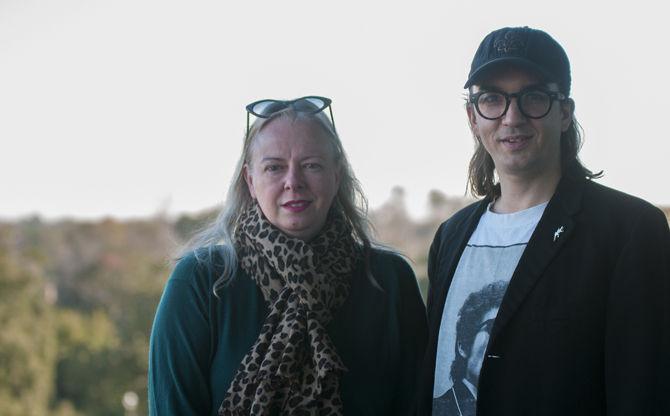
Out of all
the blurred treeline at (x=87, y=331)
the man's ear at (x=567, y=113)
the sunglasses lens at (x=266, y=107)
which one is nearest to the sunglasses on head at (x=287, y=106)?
the sunglasses lens at (x=266, y=107)

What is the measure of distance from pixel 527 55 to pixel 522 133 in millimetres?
264

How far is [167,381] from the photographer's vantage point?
9.08ft

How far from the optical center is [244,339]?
287cm

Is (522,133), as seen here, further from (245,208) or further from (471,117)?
(245,208)

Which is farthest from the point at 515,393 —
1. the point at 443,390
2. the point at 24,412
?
the point at 24,412

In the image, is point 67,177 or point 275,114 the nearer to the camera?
point 275,114

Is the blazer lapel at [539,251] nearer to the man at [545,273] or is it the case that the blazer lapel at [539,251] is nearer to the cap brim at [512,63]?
the man at [545,273]

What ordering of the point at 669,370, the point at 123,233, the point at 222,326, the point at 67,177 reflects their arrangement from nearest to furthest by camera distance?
the point at 669,370 → the point at 222,326 → the point at 123,233 → the point at 67,177

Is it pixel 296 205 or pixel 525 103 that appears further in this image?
pixel 296 205

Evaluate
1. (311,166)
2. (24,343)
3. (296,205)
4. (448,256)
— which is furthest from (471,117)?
(24,343)

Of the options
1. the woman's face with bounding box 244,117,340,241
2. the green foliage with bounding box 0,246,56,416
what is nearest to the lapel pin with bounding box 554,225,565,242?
the woman's face with bounding box 244,117,340,241

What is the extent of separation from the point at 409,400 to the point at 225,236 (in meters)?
0.89

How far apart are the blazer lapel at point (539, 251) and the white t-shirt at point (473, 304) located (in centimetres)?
7

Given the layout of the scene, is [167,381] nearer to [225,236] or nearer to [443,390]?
[225,236]
